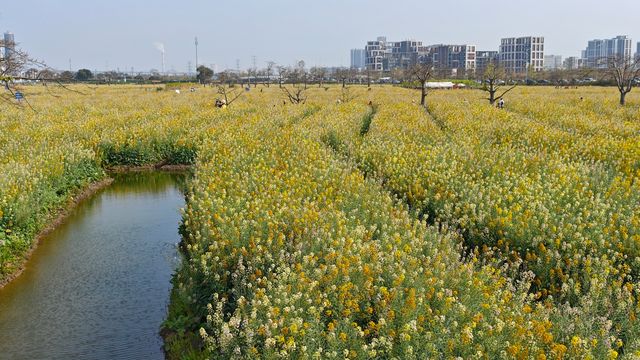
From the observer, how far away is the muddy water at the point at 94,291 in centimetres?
830

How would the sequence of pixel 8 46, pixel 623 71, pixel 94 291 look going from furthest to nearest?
pixel 623 71 → pixel 94 291 → pixel 8 46

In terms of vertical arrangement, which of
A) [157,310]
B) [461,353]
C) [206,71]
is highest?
[206,71]

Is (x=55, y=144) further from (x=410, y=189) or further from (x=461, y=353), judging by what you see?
(x=461, y=353)

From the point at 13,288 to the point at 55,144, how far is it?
10.1 meters

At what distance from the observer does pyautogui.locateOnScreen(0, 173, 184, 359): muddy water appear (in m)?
8.30

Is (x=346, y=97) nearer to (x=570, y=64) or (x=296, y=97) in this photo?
(x=296, y=97)

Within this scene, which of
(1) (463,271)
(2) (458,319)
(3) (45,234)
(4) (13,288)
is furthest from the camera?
(3) (45,234)

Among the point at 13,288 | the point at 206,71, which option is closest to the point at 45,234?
the point at 13,288

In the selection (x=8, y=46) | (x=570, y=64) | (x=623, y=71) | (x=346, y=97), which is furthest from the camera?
(x=570, y=64)

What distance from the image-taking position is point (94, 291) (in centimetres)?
1016

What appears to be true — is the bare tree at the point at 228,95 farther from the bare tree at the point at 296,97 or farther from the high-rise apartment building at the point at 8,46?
the high-rise apartment building at the point at 8,46

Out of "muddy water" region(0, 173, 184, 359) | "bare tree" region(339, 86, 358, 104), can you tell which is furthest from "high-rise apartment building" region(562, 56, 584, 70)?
"muddy water" region(0, 173, 184, 359)

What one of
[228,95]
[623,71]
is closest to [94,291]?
[623,71]

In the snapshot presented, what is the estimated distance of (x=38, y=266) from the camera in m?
11.3
